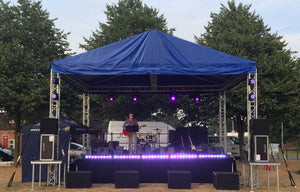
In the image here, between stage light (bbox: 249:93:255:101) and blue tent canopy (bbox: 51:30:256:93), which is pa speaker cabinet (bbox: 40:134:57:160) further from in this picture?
stage light (bbox: 249:93:255:101)

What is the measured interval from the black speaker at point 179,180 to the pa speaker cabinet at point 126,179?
3.27 feet

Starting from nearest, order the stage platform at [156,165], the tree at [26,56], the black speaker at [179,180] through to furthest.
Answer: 1. the black speaker at [179,180]
2. the stage platform at [156,165]
3. the tree at [26,56]

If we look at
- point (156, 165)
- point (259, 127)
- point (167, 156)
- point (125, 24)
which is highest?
point (125, 24)

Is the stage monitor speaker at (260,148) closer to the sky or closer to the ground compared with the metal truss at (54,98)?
closer to the ground

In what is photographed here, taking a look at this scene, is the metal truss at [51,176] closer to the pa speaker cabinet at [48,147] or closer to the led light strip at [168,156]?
the pa speaker cabinet at [48,147]

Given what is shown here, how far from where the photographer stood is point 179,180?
9.59 m

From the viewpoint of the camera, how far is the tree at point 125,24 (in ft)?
67.3

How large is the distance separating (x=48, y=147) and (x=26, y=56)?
901 centimetres

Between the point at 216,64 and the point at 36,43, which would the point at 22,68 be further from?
the point at 216,64

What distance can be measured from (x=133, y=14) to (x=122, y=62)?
39.8ft

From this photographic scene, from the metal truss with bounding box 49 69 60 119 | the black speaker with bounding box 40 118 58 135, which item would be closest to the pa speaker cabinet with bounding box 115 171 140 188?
the black speaker with bounding box 40 118 58 135

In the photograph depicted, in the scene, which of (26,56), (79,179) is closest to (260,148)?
(79,179)

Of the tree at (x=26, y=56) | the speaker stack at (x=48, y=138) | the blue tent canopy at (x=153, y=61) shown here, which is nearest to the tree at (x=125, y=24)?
the tree at (x=26, y=56)

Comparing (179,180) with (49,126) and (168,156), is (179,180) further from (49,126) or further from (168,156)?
(49,126)
